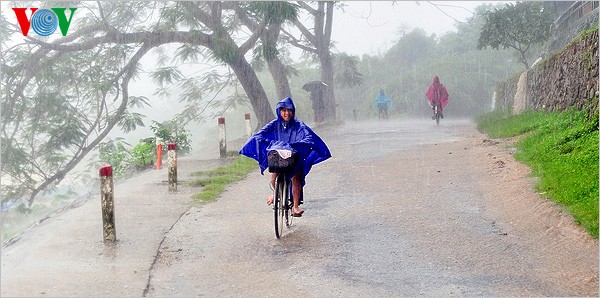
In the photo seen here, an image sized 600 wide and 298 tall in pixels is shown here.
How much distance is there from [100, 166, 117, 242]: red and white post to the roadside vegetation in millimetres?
5146

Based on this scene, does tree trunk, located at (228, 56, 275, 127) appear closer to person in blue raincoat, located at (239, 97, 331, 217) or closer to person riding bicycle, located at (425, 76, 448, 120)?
person riding bicycle, located at (425, 76, 448, 120)

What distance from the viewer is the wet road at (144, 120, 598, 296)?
574 cm

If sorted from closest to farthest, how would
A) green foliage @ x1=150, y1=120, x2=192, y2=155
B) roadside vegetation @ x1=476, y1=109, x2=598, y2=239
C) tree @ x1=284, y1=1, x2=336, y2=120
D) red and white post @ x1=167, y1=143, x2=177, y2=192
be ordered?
1. roadside vegetation @ x1=476, y1=109, x2=598, y2=239
2. red and white post @ x1=167, y1=143, x2=177, y2=192
3. green foliage @ x1=150, y1=120, x2=192, y2=155
4. tree @ x1=284, y1=1, x2=336, y2=120

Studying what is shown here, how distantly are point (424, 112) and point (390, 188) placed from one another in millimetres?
33965

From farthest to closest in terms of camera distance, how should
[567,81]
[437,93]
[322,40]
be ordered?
[322,40]
[437,93]
[567,81]

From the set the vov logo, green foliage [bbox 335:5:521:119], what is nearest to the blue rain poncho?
the vov logo

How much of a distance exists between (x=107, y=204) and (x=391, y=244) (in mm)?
3267

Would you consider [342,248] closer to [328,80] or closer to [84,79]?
[84,79]

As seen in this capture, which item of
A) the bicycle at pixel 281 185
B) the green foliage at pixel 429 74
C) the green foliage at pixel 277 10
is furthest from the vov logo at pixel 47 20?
the green foliage at pixel 429 74

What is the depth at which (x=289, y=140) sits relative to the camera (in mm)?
7953

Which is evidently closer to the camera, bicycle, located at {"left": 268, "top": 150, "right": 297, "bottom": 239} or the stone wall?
bicycle, located at {"left": 268, "top": 150, "right": 297, "bottom": 239}

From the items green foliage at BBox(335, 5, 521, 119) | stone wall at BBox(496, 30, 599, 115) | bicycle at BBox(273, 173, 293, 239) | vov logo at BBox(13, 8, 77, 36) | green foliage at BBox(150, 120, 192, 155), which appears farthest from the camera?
green foliage at BBox(335, 5, 521, 119)

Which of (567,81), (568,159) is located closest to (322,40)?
(567,81)

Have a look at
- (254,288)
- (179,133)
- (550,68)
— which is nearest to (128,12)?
(179,133)
